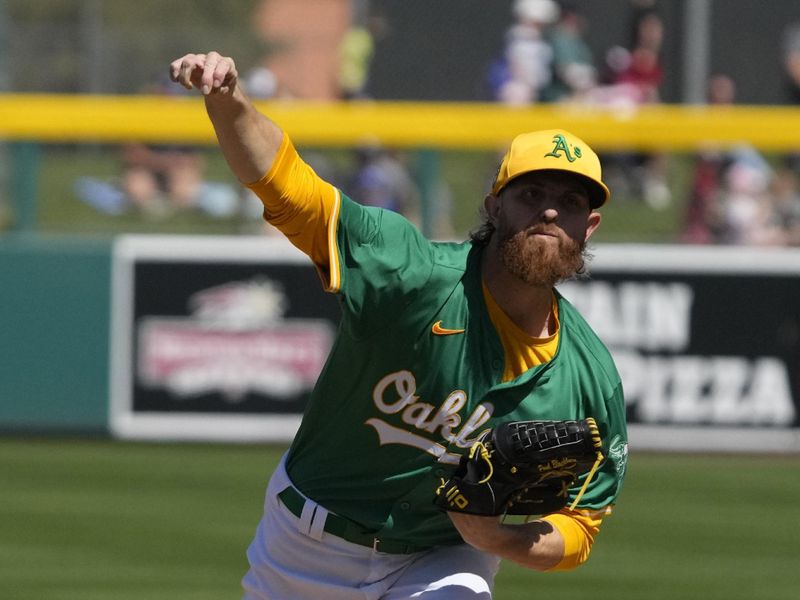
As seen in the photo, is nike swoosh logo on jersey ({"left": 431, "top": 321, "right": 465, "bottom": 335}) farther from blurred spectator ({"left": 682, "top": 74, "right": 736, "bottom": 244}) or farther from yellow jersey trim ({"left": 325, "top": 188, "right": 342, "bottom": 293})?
blurred spectator ({"left": 682, "top": 74, "right": 736, "bottom": 244})

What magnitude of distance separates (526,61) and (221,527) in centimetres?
647

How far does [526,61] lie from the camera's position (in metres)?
14.5

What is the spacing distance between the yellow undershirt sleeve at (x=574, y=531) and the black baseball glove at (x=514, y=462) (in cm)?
26

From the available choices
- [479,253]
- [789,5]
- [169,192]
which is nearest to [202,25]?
[169,192]

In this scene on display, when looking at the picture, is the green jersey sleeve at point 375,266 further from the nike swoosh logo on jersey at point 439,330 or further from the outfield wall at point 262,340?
the outfield wall at point 262,340

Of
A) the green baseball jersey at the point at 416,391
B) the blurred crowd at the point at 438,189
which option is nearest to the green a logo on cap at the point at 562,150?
the green baseball jersey at the point at 416,391

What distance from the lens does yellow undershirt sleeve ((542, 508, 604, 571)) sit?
4.78 meters

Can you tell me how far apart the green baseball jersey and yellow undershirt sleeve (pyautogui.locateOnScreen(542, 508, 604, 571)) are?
46 millimetres

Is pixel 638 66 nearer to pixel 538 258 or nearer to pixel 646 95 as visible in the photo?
pixel 646 95

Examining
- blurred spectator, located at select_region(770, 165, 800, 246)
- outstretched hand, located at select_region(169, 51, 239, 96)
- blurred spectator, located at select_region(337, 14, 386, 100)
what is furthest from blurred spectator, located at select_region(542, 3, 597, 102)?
outstretched hand, located at select_region(169, 51, 239, 96)

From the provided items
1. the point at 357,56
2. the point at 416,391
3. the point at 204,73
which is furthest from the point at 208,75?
the point at 357,56

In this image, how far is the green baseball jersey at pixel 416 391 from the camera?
461cm

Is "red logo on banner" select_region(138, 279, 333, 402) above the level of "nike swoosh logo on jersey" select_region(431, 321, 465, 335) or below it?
above

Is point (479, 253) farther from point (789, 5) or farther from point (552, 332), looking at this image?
point (789, 5)
